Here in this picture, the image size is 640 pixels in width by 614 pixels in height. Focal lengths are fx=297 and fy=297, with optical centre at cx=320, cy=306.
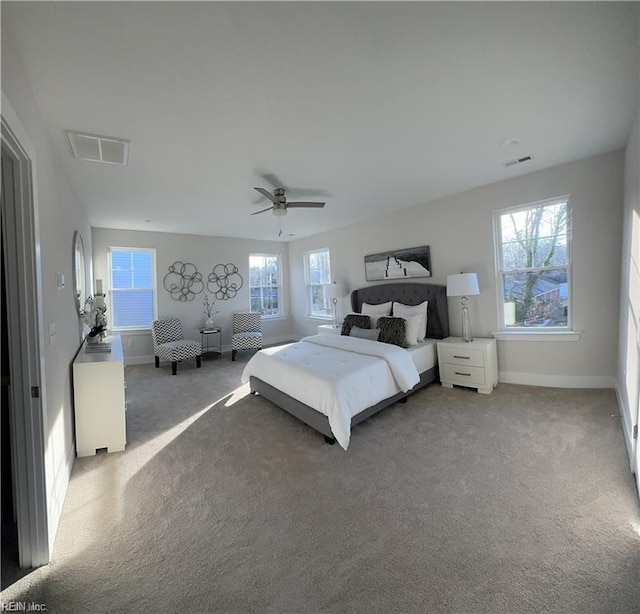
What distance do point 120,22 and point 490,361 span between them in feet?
13.9

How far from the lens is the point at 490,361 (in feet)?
11.9

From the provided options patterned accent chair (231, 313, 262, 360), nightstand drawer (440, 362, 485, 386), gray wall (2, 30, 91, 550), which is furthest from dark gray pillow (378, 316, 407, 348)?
gray wall (2, 30, 91, 550)

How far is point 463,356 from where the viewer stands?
3.70m

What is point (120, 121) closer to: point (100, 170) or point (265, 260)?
point (100, 170)

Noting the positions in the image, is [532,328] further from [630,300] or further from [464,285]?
[630,300]

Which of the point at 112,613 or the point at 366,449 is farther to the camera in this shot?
the point at 366,449

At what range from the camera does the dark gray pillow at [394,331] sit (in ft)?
12.5

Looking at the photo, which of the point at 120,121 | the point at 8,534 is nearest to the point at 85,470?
the point at 8,534

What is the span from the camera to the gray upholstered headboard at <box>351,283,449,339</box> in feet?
14.0

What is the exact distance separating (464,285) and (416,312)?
814mm

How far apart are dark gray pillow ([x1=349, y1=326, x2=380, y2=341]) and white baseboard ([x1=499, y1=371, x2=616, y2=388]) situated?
5.55 feet

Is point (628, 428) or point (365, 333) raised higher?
point (365, 333)

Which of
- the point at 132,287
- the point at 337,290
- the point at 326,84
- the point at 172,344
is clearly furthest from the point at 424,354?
the point at 132,287

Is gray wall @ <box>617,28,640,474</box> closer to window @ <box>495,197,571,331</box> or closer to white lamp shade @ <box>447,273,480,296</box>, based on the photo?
window @ <box>495,197,571,331</box>
